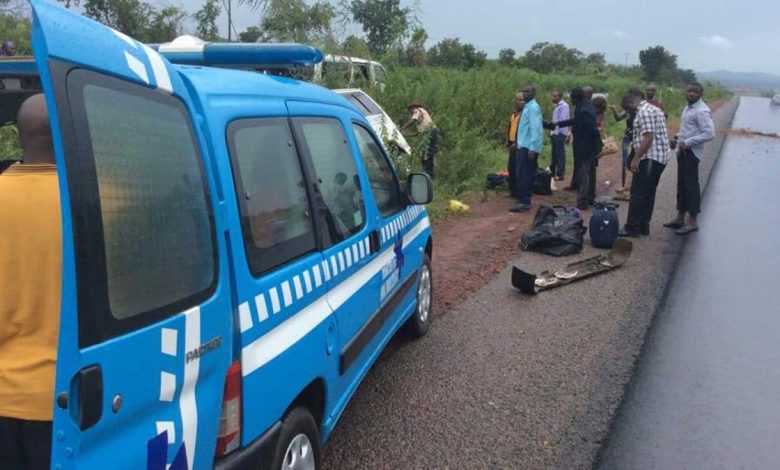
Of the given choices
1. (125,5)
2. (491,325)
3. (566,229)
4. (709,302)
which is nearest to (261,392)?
(491,325)

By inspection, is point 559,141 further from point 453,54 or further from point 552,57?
point 552,57

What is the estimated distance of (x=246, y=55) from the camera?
2994mm

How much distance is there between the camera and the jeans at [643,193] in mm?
8398

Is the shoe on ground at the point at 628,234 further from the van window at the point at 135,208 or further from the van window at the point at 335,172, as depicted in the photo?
the van window at the point at 135,208

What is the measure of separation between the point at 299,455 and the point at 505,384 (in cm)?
203

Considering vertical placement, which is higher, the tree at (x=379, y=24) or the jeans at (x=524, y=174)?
the tree at (x=379, y=24)

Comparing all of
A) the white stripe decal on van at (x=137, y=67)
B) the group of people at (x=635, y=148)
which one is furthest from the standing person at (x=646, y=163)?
the white stripe decal on van at (x=137, y=67)

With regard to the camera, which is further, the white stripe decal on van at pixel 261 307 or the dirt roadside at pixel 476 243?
the dirt roadside at pixel 476 243

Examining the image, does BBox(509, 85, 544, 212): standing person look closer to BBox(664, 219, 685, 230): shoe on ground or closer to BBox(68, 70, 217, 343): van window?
BBox(664, 219, 685, 230): shoe on ground

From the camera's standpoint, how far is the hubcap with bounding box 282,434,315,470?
2.51m

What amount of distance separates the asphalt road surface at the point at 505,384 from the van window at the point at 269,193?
1363 millimetres

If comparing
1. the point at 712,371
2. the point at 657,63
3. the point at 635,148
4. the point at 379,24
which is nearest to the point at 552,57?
the point at 657,63

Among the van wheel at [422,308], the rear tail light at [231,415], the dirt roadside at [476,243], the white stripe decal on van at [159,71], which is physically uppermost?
the white stripe decal on van at [159,71]

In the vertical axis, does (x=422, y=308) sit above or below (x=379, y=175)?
below
